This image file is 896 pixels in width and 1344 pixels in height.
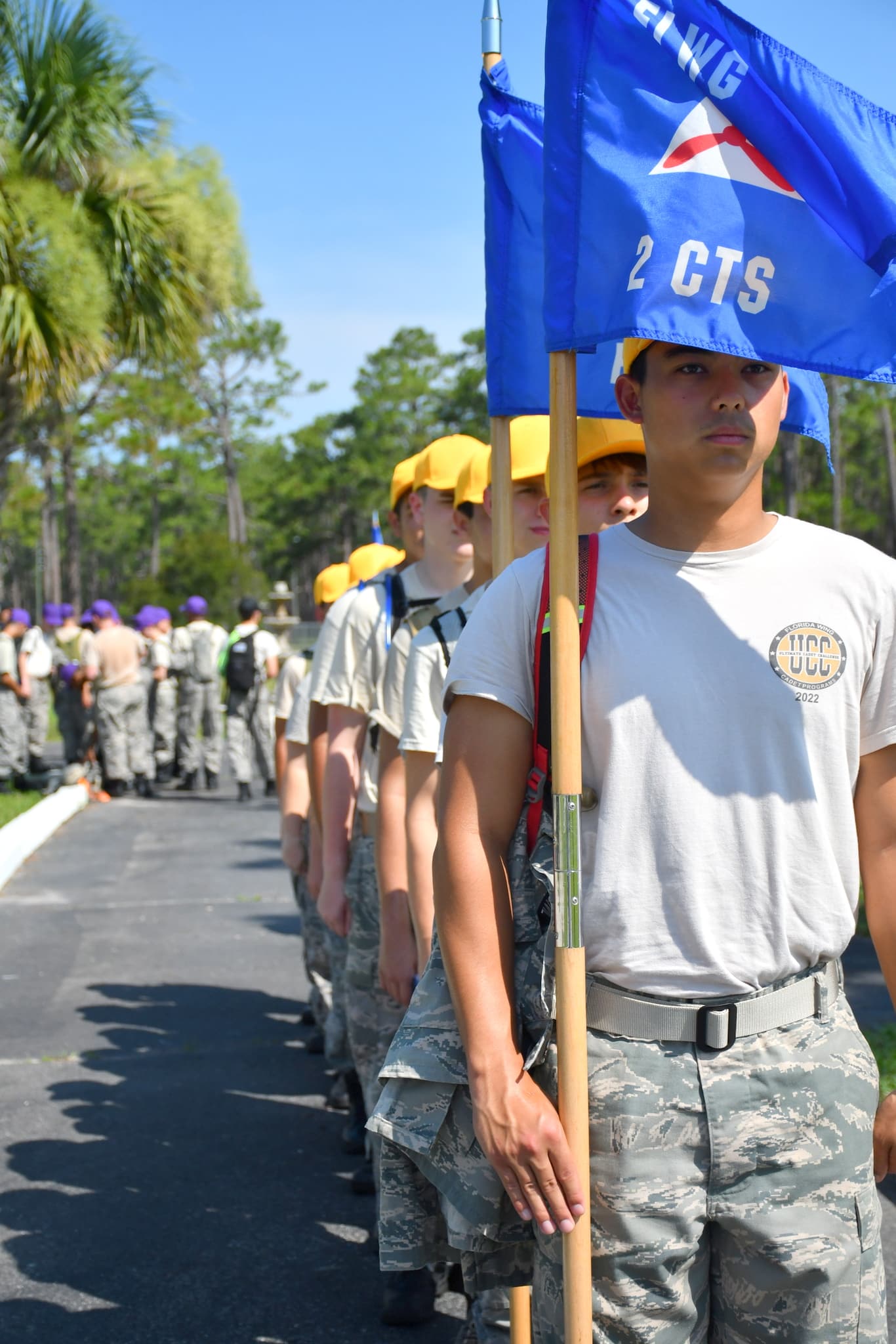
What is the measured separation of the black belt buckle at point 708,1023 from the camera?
6.75 feet

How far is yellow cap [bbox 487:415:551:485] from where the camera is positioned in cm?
346

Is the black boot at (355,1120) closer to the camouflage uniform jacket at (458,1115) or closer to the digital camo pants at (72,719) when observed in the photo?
the camouflage uniform jacket at (458,1115)

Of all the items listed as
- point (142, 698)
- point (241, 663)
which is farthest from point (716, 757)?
point (142, 698)

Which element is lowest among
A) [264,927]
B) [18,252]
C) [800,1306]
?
[264,927]

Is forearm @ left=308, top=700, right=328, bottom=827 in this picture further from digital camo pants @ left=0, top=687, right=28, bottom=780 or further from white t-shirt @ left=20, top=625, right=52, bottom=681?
white t-shirt @ left=20, top=625, right=52, bottom=681

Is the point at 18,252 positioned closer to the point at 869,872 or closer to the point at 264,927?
the point at 264,927

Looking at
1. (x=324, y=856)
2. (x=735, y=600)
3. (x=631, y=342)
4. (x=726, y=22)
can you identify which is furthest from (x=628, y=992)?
(x=324, y=856)

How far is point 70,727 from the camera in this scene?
55.4 ft

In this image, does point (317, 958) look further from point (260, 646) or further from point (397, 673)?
point (260, 646)

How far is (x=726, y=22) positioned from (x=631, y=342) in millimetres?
→ 496

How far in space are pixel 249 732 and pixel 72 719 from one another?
7.87 ft

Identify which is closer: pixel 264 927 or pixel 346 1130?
pixel 346 1130

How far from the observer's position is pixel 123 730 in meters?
15.9

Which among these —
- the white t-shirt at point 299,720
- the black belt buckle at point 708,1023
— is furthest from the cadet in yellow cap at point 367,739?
the black belt buckle at point 708,1023
